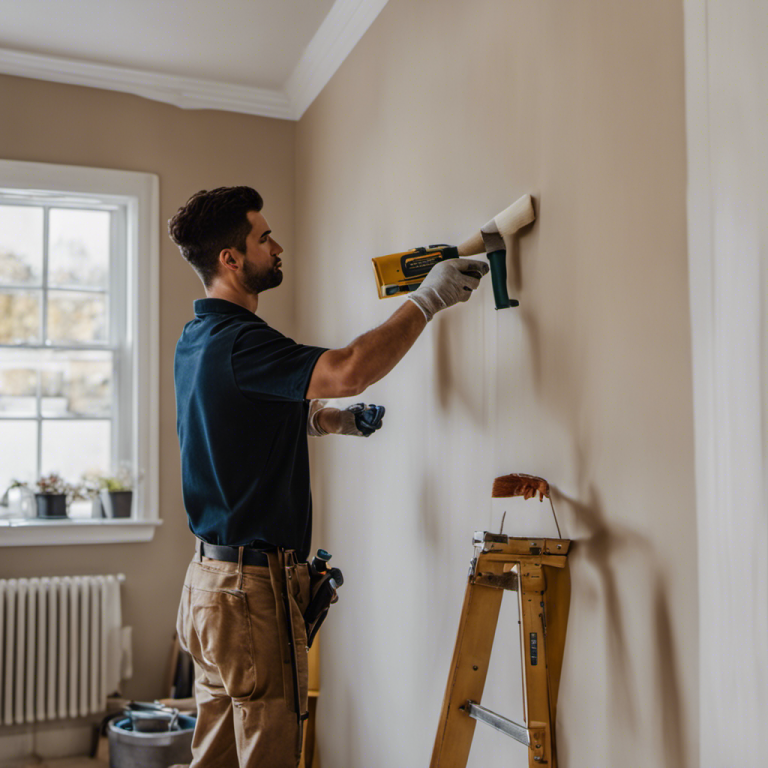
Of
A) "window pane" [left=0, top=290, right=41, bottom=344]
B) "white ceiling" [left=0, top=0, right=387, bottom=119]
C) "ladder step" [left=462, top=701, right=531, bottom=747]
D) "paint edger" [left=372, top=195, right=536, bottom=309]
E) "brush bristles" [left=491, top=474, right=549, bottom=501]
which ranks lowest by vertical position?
"ladder step" [left=462, top=701, right=531, bottom=747]

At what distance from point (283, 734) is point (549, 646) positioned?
80 cm

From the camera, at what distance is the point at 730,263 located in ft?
3.89

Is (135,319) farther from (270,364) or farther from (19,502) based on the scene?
(270,364)

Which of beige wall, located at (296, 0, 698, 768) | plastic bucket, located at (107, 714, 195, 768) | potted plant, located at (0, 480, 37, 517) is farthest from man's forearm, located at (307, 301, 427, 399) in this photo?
potted plant, located at (0, 480, 37, 517)

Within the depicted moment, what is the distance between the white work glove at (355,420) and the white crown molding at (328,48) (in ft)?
4.71

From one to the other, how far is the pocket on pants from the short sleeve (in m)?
0.55

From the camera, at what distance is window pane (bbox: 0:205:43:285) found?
3590 mm

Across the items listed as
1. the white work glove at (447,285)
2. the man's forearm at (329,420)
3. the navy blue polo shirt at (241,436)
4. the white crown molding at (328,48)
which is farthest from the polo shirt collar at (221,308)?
the white crown molding at (328,48)

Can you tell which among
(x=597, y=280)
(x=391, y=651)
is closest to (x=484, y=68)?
(x=597, y=280)

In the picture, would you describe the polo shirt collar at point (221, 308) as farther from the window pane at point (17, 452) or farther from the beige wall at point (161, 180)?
the window pane at point (17, 452)

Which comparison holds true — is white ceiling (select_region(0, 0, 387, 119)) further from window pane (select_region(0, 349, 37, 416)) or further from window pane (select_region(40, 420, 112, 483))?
window pane (select_region(40, 420, 112, 483))

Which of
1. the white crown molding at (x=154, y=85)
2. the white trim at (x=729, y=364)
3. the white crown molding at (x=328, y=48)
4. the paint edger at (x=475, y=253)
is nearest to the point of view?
the white trim at (x=729, y=364)

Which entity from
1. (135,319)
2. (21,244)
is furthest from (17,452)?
(21,244)

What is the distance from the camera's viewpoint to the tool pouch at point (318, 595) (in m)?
2.10
